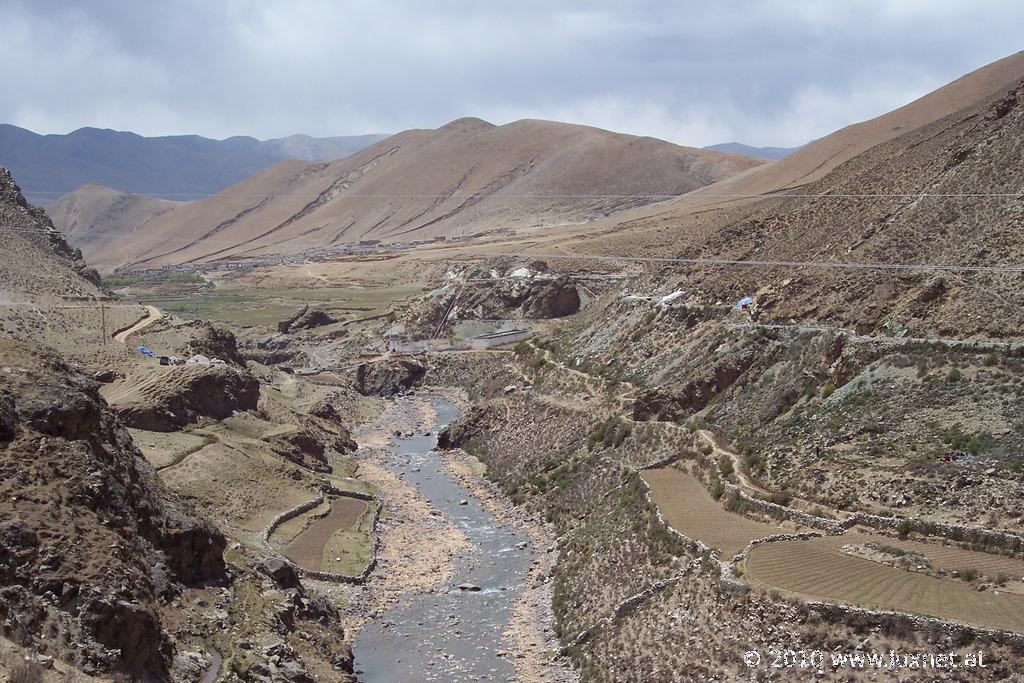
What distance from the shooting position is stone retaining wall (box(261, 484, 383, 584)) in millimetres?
39469

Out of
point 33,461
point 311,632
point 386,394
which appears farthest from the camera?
point 386,394

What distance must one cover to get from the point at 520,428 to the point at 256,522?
1915cm

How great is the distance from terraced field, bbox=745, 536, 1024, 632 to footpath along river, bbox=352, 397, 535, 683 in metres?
7.83

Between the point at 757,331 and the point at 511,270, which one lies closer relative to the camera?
the point at 757,331

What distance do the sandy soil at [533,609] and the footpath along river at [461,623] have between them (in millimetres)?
343

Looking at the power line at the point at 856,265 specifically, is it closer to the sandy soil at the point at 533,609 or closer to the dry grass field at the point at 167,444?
the sandy soil at the point at 533,609

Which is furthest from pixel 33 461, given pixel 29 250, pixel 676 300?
pixel 29 250

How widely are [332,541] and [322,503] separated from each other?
4871 mm

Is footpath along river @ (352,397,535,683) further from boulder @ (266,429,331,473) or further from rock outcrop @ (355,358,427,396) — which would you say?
rock outcrop @ (355,358,427,396)

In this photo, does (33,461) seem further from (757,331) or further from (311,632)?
(757,331)

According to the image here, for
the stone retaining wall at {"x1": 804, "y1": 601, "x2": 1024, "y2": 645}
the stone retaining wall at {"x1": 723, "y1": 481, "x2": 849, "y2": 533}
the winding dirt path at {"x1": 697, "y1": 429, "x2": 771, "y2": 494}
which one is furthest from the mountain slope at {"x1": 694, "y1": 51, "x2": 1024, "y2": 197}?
the stone retaining wall at {"x1": 804, "y1": 601, "x2": 1024, "y2": 645}

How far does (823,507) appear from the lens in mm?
33750

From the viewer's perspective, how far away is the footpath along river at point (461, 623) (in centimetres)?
3288

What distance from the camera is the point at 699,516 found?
35.6 m
